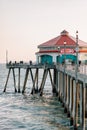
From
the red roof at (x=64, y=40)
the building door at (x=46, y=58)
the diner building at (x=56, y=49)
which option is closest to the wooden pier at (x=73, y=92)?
the building door at (x=46, y=58)

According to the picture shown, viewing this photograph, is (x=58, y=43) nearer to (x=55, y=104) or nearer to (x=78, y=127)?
(x=55, y=104)

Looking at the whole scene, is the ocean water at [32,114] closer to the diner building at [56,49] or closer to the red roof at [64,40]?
the diner building at [56,49]

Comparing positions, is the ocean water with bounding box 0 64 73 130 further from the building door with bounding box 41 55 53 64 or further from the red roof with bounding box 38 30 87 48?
the red roof with bounding box 38 30 87 48

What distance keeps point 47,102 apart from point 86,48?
18.4 metres

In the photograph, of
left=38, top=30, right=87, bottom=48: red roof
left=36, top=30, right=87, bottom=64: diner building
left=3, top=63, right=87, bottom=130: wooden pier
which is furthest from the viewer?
left=38, top=30, right=87, bottom=48: red roof

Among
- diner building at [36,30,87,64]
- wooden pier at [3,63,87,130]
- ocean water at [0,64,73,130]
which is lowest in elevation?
ocean water at [0,64,73,130]

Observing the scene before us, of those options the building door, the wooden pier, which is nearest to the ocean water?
the wooden pier

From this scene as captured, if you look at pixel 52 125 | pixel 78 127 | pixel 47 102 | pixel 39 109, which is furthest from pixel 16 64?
pixel 78 127

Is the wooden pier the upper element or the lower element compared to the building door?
lower

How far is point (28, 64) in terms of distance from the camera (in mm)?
68750

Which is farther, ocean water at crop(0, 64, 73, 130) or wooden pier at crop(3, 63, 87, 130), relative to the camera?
ocean water at crop(0, 64, 73, 130)

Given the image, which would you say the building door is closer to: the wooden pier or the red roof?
the red roof

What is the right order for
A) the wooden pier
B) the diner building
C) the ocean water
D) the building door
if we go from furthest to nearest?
the building door < the diner building < the ocean water < the wooden pier

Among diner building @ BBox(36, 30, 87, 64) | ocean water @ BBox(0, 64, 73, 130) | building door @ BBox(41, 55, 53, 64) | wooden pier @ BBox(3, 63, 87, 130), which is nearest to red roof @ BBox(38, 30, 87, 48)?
diner building @ BBox(36, 30, 87, 64)
